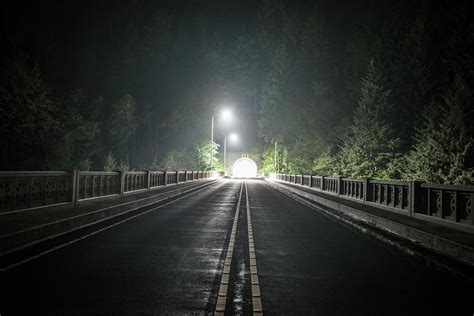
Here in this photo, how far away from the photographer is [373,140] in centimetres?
4178

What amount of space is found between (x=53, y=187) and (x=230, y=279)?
10.5 m

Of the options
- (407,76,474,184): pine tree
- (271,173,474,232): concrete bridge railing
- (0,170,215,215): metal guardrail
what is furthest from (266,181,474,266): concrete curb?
(407,76,474,184): pine tree

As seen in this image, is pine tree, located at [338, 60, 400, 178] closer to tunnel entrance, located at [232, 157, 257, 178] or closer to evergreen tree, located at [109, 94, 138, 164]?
evergreen tree, located at [109, 94, 138, 164]

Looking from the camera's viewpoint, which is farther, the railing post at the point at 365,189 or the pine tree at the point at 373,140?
the pine tree at the point at 373,140

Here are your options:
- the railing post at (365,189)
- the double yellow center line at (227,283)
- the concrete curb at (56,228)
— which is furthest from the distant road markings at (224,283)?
the railing post at (365,189)

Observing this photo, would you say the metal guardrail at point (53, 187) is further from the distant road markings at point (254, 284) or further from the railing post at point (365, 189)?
the railing post at point (365, 189)

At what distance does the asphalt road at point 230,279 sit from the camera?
5.82 metres

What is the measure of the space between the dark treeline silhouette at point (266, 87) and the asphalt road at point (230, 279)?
21.7 m

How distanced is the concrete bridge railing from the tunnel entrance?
87674 millimetres

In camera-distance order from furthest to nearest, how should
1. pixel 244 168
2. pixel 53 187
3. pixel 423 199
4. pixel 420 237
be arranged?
1. pixel 244 168
2. pixel 53 187
3. pixel 423 199
4. pixel 420 237

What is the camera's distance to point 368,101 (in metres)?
44.9

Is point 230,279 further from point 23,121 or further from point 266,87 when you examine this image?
point 266,87

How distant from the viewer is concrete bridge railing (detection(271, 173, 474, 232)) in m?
12.1

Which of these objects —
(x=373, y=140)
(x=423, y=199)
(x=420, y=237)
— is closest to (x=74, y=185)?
(x=420, y=237)
